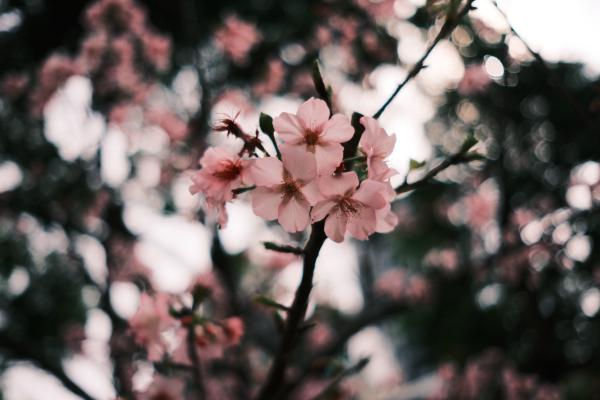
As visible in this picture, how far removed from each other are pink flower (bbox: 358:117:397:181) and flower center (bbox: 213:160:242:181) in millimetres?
269

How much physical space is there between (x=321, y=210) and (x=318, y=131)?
0.16 m

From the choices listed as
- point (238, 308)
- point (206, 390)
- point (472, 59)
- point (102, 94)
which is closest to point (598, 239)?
point (472, 59)

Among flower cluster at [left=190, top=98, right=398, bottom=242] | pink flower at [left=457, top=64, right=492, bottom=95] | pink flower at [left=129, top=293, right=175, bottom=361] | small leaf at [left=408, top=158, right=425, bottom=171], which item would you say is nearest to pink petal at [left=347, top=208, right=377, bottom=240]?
flower cluster at [left=190, top=98, right=398, bottom=242]

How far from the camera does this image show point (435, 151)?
6.93 meters

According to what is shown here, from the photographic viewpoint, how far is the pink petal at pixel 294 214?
2.68ft

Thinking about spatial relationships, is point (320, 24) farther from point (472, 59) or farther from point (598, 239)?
point (598, 239)

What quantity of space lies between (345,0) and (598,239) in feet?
11.5

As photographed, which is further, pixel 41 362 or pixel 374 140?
pixel 41 362

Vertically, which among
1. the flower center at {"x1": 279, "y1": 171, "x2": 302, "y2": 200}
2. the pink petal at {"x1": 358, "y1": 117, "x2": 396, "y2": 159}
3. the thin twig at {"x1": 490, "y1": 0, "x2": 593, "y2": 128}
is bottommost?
the flower center at {"x1": 279, "y1": 171, "x2": 302, "y2": 200}

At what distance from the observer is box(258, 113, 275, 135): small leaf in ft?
2.76

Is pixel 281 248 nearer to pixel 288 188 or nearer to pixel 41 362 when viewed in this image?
pixel 288 188

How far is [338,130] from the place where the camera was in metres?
0.79

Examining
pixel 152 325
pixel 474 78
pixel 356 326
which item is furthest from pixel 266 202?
pixel 474 78

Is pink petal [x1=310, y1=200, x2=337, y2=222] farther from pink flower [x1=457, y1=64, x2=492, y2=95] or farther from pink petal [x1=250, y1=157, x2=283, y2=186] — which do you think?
pink flower [x1=457, y1=64, x2=492, y2=95]
